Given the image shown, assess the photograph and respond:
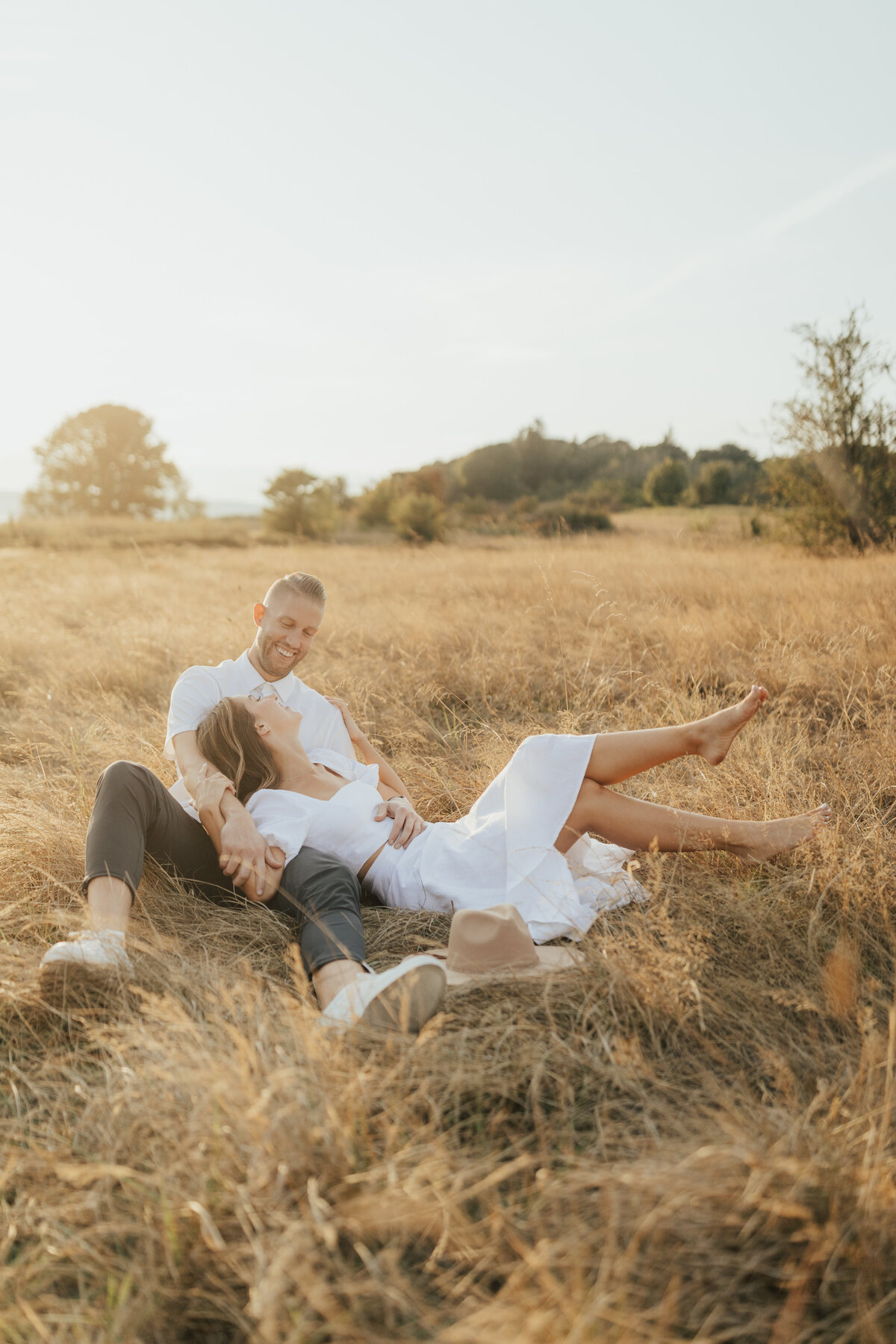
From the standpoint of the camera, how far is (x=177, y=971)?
2.29 metres

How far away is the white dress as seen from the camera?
8.75 ft

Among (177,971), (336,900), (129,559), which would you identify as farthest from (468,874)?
(129,559)

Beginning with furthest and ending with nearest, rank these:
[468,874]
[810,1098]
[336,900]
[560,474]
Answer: [560,474] → [468,874] → [336,900] → [810,1098]

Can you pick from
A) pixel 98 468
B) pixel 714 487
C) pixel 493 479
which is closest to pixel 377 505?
pixel 493 479

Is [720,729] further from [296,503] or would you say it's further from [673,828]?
[296,503]

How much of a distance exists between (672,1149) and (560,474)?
39964mm

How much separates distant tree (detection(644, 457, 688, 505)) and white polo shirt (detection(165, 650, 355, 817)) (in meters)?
30.4

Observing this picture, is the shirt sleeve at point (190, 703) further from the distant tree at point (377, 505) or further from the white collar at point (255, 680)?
the distant tree at point (377, 505)

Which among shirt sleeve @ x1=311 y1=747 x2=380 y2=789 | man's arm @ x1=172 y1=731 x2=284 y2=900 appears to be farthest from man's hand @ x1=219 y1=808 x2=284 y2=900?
shirt sleeve @ x1=311 y1=747 x2=380 y2=789

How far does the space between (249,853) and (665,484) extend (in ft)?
105

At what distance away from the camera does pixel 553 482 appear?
39.2 metres

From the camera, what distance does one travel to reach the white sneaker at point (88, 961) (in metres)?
2.19

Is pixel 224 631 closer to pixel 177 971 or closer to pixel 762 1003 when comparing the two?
pixel 177 971

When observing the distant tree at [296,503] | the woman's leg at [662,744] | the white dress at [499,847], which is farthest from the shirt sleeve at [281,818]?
the distant tree at [296,503]
